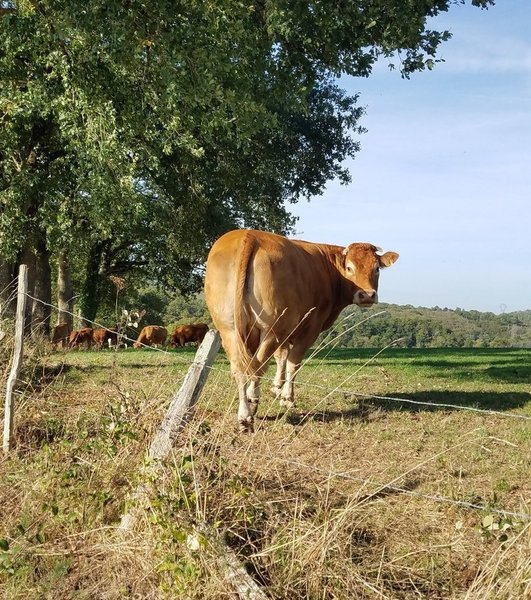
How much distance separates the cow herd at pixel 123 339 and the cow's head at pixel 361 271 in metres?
13.5

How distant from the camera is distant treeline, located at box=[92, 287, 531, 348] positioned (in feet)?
22.7

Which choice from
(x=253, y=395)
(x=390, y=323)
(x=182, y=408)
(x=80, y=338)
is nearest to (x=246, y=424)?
(x=253, y=395)

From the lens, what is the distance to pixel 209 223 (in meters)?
23.6

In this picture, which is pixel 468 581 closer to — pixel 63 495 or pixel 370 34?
pixel 63 495

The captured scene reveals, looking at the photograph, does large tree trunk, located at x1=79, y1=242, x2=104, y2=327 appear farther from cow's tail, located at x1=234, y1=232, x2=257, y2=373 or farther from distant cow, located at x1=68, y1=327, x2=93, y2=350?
cow's tail, located at x1=234, y1=232, x2=257, y2=373

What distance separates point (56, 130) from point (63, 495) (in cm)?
1613

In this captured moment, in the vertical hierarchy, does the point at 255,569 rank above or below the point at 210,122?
below

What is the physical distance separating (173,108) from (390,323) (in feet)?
71.6

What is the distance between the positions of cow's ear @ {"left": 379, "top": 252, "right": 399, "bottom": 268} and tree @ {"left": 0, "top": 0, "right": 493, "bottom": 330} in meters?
3.11

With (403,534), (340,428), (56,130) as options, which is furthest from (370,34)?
(56,130)

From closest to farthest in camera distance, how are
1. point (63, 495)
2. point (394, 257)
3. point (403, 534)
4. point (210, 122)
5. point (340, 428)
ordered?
point (403, 534) < point (63, 495) < point (340, 428) < point (394, 257) < point (210, 122)

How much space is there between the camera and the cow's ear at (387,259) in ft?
35.0

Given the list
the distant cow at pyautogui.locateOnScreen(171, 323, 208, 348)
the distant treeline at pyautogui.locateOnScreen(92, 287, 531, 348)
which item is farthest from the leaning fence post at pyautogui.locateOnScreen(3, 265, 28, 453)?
the distant cow at pyautogui.locateOnScreen(171, 323, 208, 348)

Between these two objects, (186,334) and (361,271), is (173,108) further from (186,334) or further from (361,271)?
(186,334)
